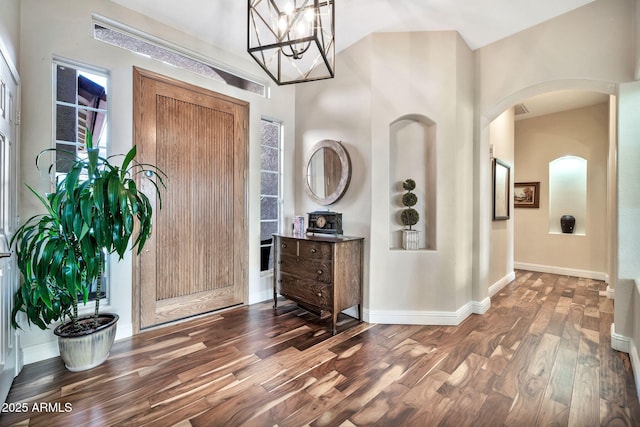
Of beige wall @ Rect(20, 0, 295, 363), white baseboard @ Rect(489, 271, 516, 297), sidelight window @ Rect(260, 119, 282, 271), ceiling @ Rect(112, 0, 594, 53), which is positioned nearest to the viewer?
beige wall @ Rect(20, 0, 295, 363)

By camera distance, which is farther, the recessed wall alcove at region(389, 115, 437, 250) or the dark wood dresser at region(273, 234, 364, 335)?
the recessed wall alcove at region(389, 115, 437, 250)

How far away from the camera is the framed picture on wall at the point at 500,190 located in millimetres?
3969

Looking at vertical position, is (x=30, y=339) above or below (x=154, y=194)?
below

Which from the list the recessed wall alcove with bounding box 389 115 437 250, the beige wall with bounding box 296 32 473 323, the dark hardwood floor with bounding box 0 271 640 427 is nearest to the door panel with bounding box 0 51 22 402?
the dark hardwood floor with bounding box 0 271 640 427

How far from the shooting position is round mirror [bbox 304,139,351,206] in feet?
10.4

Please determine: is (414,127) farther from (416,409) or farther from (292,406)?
(292,406)

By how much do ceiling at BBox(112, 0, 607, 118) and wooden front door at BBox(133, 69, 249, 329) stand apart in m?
0.58

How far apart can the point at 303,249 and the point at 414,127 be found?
5.85 ft

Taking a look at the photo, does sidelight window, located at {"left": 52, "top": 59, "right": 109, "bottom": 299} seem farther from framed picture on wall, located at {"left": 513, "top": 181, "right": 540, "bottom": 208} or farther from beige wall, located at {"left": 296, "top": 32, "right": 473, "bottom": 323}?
framed picture on wall, located at {"left": 513, "top": 181, "right": 540, "bottom": 208}

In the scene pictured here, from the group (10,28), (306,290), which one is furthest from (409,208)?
(10,28)

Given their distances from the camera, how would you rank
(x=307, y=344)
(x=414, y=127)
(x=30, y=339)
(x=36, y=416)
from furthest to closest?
(x=414, y=127)
(x=307, y=344)
(x=30, y=339)
(x=36, y=416)

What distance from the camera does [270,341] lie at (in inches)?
99.7

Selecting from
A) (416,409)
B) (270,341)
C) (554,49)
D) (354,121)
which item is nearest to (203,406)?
(270,341)

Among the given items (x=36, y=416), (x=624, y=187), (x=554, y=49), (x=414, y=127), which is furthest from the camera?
(x=414, y=127)
